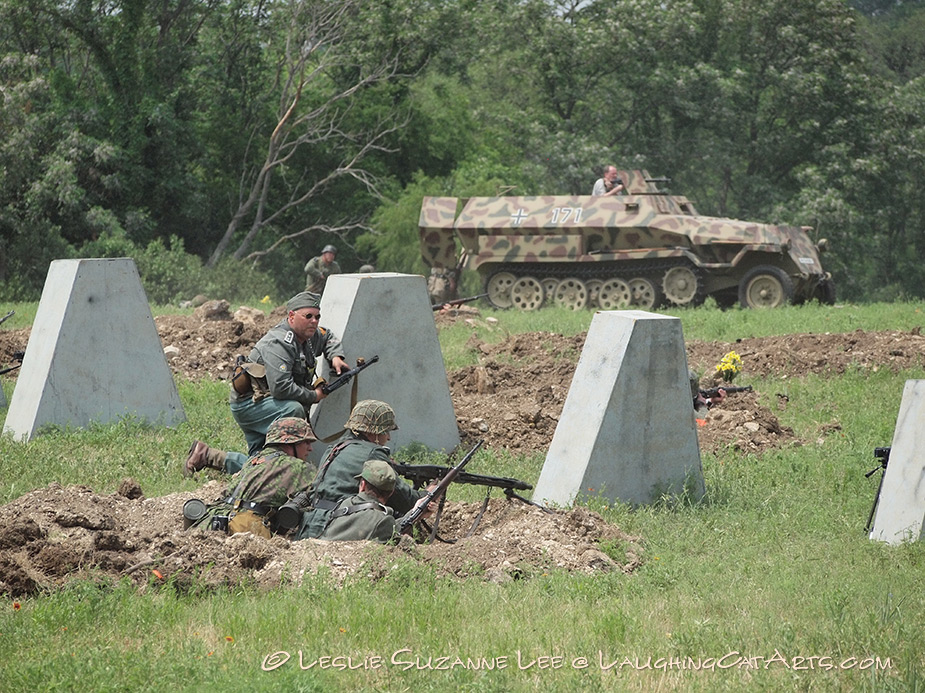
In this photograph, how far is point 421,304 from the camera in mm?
10062

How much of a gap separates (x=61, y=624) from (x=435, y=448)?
15.3ft

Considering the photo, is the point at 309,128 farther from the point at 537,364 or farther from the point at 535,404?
the point at 535,404

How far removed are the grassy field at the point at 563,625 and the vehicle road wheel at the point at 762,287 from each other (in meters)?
14.6

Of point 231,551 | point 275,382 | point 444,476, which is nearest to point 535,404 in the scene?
point 275,382

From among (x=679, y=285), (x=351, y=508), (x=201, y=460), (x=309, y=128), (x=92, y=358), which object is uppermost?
(x=309, y=128)

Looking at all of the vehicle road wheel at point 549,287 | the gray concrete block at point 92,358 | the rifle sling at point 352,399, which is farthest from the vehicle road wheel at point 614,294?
the rifle sling at point 352,399

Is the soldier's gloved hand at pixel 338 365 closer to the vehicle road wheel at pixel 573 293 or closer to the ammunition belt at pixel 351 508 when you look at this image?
the ammunition belt at pixel 351 508

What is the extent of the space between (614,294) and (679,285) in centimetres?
126

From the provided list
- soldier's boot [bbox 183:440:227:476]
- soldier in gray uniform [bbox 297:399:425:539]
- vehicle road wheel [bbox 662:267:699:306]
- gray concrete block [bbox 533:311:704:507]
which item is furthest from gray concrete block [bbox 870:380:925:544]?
vehicle road wheel [bbox 662:267:699:306]

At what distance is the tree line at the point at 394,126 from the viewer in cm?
3006

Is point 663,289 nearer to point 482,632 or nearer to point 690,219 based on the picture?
point 690,219

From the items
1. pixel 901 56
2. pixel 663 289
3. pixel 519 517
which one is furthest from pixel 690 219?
pixel 901 56

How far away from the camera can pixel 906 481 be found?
285 inches

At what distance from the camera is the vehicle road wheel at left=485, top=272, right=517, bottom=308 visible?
25.0 metres
